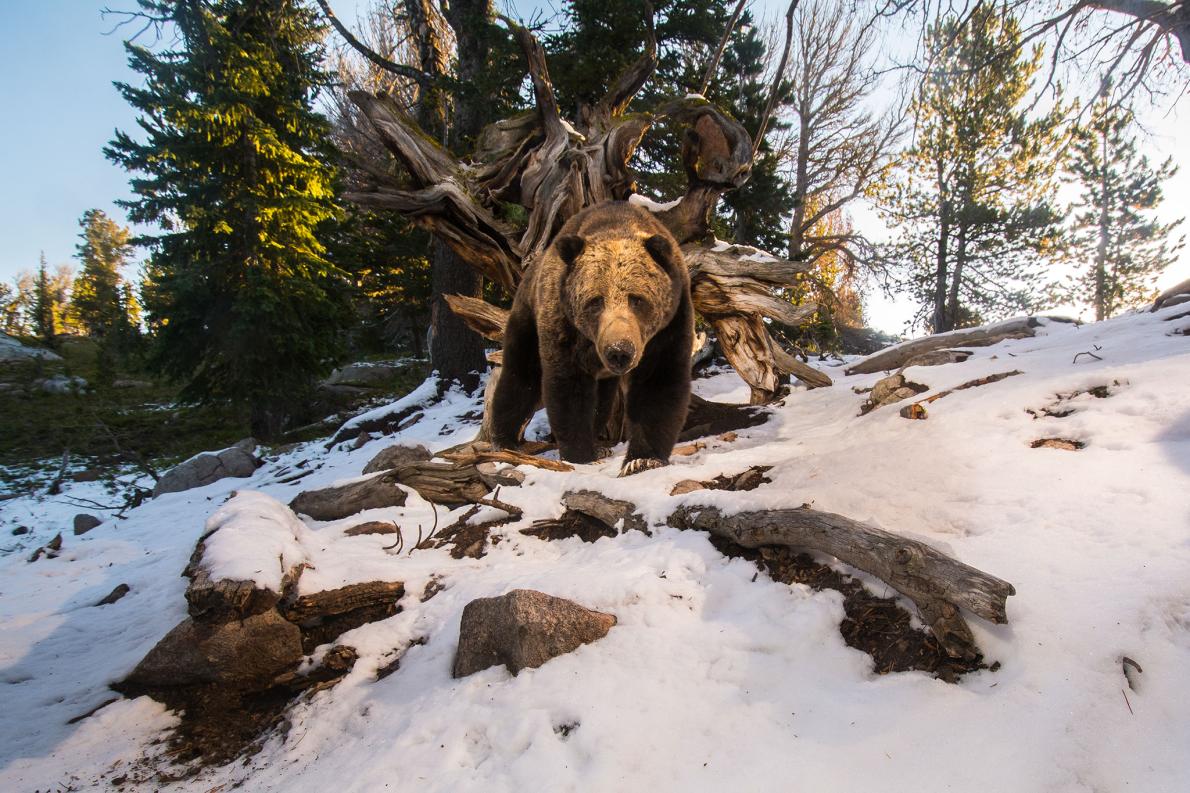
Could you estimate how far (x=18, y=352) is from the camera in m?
20.4

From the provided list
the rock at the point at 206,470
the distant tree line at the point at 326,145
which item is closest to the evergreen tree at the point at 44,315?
the distant tree line at the point at 326,145

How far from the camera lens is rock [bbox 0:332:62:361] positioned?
19719 mm

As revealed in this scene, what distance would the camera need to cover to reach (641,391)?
4.55 m

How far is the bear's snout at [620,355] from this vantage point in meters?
3.34

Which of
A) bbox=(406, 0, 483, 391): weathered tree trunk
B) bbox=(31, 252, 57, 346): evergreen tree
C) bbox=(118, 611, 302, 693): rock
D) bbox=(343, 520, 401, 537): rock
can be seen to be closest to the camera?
bbox=(118, 611, 302, 693): rock

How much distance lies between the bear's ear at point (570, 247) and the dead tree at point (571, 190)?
2.04 meters

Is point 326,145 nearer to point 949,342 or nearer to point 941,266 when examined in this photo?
point 949,342

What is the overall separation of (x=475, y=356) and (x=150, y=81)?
7.75 m

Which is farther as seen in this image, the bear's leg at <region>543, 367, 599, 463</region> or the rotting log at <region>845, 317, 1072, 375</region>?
the rotting log at <region>845, 317, 1072, 375</region>

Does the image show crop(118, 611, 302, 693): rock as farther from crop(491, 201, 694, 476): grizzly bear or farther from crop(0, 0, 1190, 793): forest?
crop(491, 201, 694, 476): grizzly bear

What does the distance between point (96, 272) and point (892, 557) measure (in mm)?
45168

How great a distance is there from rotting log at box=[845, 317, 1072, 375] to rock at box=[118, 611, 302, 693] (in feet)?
24.0

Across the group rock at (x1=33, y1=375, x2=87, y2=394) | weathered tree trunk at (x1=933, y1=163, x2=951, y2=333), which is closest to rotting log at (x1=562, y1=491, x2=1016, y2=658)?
weathered tree trunk at (x1=933, y1=163, x2=951, y2=333)

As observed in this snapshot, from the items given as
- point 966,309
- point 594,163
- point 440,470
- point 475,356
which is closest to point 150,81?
point 475,356
